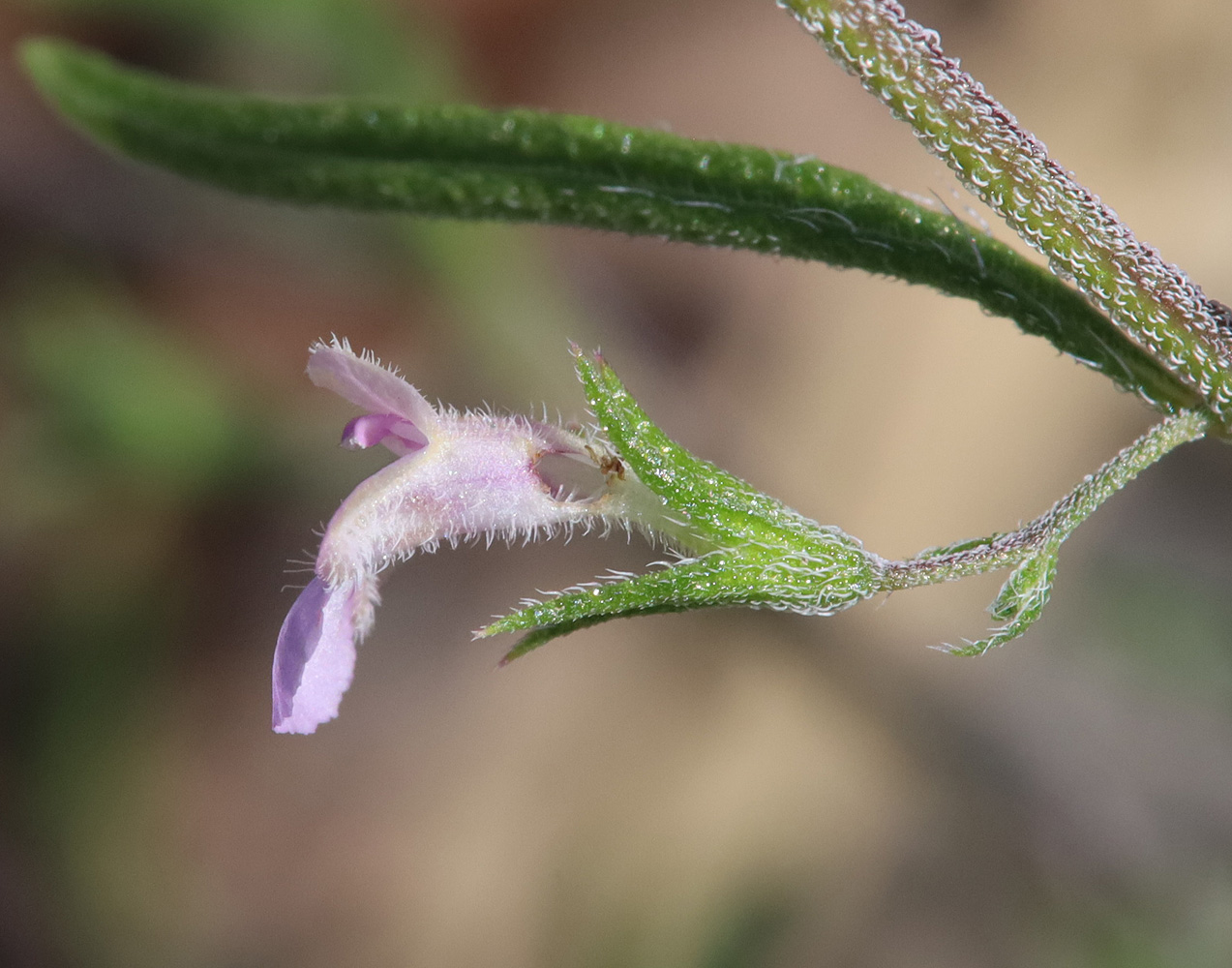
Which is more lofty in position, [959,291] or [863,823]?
[959,291]

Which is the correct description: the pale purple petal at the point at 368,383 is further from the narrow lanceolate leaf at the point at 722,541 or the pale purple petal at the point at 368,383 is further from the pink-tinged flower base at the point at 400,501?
the narrow lanceolate leaf at the point at 722,541

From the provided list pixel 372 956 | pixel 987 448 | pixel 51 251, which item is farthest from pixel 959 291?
pixel 51 251

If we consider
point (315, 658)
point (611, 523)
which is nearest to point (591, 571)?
point (611, 523)

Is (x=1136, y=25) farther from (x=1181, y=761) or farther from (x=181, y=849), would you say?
(x=181, y=849)

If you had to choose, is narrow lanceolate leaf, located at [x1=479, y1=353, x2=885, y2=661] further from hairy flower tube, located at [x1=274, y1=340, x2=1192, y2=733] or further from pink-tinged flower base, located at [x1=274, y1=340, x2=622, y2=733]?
pink-tinged flower base, located at [x1=274, y1=340, x2=622, y2=733]

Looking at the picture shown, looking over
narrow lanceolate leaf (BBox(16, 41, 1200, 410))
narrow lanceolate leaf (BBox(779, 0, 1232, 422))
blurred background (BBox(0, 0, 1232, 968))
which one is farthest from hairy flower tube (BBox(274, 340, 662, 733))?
blurred background (BBox(0, 0, 1232, 968))
